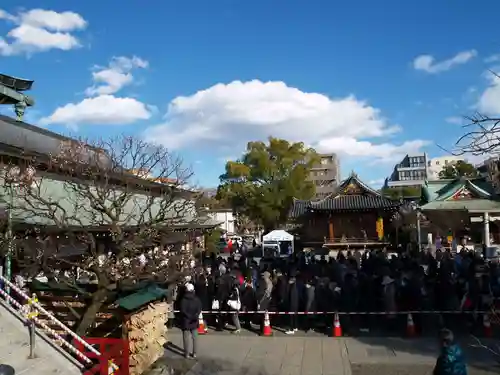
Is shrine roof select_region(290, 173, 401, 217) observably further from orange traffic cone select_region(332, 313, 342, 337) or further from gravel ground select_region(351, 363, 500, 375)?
gravel ground select_region(351, 363, 500, 375)

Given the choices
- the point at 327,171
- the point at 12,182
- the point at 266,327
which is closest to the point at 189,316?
the point at 266,327

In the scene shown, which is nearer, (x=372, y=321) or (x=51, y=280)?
(x=51, y=280)

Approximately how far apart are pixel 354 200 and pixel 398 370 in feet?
92.8

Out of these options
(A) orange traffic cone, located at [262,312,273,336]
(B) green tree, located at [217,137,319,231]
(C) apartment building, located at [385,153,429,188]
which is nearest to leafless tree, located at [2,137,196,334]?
(A) orange traffic cone, located at [262,312,273,336]

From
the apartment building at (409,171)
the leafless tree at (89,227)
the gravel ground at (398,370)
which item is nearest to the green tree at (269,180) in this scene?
the leafless tree at (89,227)

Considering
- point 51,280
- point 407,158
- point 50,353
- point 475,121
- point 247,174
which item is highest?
point 407,158

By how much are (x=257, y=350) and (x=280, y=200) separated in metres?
39.9

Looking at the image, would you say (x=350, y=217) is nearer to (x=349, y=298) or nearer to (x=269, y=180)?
(x=269, y=180)

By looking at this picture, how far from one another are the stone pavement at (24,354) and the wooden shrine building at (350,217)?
95.9 feet

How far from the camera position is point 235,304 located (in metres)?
12.4

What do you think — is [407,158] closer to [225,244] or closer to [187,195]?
[225,244]

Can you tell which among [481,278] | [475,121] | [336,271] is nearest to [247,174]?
[336,271]

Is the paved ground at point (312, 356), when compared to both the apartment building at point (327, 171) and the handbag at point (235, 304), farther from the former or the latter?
the apartment building at point (327, 171)

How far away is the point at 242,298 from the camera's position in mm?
13102
